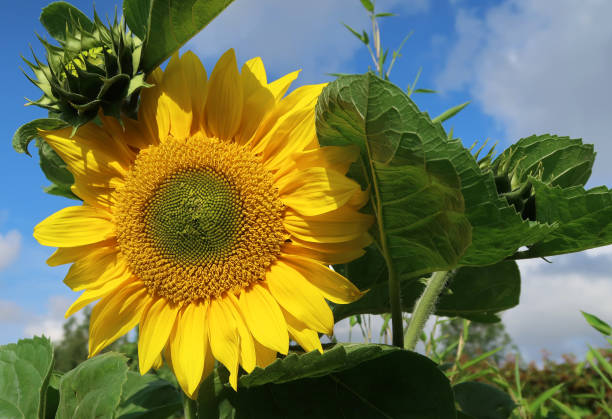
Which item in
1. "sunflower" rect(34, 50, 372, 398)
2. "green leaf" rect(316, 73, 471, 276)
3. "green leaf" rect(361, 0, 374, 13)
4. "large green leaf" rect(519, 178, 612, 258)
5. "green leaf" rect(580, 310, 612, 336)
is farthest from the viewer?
"green leaf" rect(361, 0, 374, 13)

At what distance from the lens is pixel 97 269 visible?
55.8 inches

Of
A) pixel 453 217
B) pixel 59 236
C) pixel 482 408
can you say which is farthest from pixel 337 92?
pixel 482 408

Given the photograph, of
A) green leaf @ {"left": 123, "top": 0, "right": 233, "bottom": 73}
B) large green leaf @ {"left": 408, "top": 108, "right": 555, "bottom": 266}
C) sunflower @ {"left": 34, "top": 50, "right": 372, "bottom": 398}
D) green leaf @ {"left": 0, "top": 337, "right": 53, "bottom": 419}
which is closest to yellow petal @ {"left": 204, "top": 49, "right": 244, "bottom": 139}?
sunflower @ {"left": 34, "top": 50, "right": 372, "bottom": 398}

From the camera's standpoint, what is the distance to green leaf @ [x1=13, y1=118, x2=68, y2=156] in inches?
53.9

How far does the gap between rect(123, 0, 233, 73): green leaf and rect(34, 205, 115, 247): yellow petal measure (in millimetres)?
386

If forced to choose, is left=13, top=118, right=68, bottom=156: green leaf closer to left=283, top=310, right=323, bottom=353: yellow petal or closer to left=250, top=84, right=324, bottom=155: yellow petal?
left=250, top=84, right=324, bottom=155: yellow petal

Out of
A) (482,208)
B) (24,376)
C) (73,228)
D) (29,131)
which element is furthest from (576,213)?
(24,376)

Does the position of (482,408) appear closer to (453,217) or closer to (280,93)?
(453,217)

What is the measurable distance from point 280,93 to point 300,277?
0.43 metres

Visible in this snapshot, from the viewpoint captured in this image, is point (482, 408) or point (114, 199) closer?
point (114, 199)

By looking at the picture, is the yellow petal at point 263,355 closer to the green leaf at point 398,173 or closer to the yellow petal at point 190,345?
the yellow petal at point 190,345

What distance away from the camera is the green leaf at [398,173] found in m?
1.02

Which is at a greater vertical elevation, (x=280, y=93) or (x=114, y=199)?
(x=280, y=93)

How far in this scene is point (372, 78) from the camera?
1.01 metres
